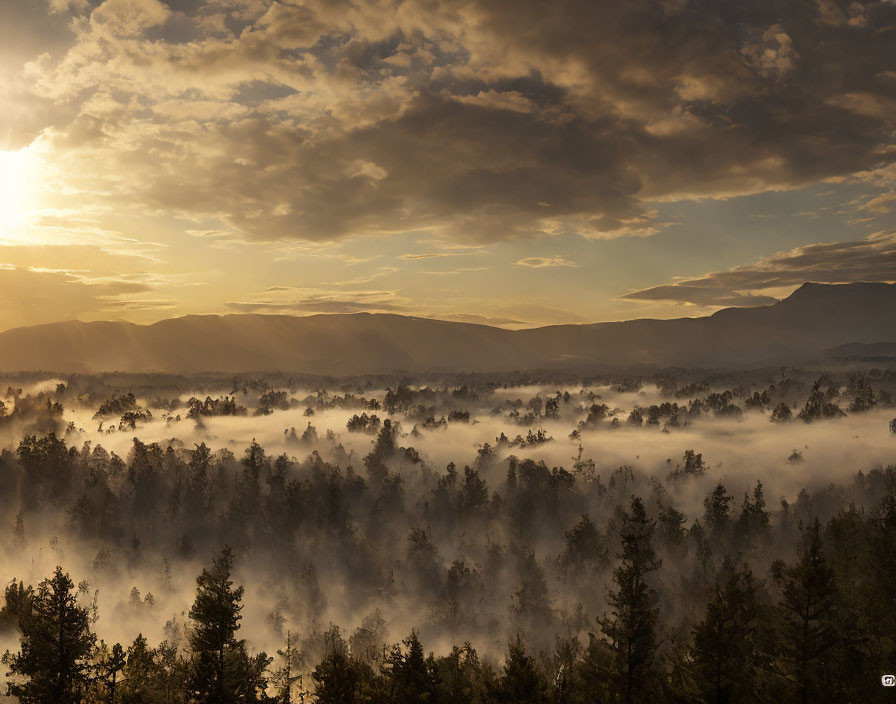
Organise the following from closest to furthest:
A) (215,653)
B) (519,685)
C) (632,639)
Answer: (519,685) < (215,653) < (632,639)

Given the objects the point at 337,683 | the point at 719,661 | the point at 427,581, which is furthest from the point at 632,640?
the point at 427,581

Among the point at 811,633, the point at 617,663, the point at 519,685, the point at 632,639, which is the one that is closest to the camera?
the point at 811,633

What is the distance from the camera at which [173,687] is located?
54312mm

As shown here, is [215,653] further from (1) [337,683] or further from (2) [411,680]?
(2) [411,680]

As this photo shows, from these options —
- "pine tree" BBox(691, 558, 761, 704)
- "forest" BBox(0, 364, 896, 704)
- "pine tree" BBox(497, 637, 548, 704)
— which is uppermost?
"pine tree" BBox(691, 558, 761, 704)

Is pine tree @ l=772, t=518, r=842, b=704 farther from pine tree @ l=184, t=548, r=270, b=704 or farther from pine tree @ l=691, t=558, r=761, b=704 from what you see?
pine tree @ l=184, t=548, r=270, b=704

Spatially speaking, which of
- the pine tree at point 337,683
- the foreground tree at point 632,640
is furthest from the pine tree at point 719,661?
the pine tree at point 337,683

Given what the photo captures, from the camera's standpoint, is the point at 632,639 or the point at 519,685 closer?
the point at 519,685

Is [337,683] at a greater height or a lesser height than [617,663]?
lesser

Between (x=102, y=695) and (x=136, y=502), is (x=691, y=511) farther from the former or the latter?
(x=102, y=695)

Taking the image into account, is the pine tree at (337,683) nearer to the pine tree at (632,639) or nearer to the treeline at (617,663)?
the treeline at (617,663)

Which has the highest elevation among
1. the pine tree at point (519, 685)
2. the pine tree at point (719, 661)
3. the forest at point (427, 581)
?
the pine tree at point (719, 661)

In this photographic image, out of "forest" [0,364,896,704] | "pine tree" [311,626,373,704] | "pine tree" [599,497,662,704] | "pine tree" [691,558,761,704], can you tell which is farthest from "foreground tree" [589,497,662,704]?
"pine tree" [311,626,373,704]

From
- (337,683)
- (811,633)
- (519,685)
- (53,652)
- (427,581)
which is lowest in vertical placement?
(427,581)
